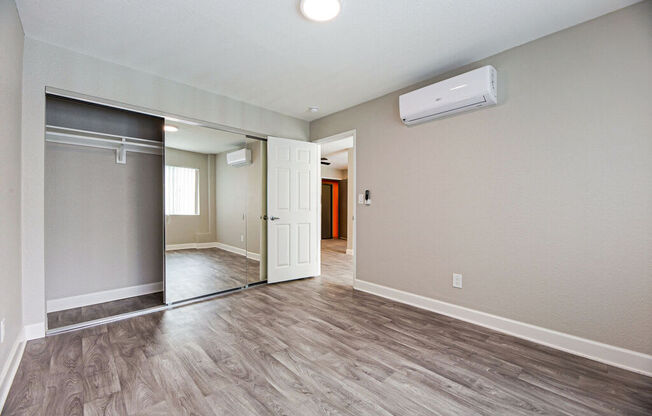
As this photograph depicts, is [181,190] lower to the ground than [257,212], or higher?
higher

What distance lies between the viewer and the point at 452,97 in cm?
263

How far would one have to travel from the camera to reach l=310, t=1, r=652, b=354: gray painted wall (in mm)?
1949

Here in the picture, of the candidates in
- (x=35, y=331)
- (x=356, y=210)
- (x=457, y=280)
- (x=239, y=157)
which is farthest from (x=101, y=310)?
(x=457, y=280)

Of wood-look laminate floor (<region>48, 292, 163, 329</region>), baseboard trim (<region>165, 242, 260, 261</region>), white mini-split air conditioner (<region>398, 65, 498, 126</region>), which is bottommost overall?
wood-look laminate floor (<region>48, 292, 163, 329</region>)

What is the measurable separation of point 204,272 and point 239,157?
5.27 ft

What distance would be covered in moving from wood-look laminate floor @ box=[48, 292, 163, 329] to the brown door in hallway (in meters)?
6.87

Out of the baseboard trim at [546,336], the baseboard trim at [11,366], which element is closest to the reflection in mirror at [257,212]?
the baseboard trim at [546,336]

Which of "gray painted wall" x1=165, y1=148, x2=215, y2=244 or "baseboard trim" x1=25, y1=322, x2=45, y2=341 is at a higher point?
"gray painted wall" x1=165, y1=148, x2=215, y2=244

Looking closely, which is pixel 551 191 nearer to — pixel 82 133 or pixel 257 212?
pixel 257 212

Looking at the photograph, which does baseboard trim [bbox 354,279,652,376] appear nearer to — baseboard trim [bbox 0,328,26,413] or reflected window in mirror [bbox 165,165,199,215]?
reflected window in mirror [bbox 165,165,199,215]

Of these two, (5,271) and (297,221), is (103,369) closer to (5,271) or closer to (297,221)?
(5,271)

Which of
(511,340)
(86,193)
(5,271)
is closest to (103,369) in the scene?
(5,271)

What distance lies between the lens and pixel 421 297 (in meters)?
3.13

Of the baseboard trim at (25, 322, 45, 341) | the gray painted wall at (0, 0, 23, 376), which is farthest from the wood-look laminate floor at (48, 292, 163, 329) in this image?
the gray painted wall at (0, 0, 23, 376)
